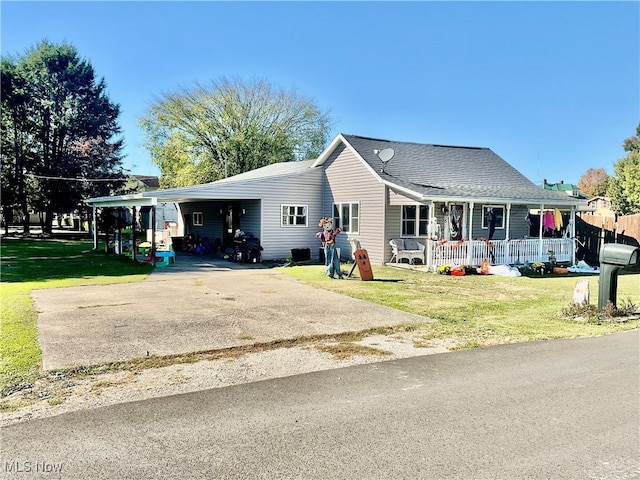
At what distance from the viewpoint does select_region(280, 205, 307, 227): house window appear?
1894cm

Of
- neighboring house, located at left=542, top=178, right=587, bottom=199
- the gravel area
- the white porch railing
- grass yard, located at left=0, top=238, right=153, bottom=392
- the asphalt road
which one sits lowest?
the gravel area

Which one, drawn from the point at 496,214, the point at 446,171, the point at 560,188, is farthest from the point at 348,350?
the point at 560,188

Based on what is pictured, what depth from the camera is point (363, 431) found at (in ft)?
11.7

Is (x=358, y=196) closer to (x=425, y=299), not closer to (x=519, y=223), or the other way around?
(x=519, y=223)

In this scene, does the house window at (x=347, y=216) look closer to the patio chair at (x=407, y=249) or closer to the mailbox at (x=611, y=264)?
the patio chair at (x=407, y=249)

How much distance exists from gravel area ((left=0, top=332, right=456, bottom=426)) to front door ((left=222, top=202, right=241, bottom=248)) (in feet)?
48.6

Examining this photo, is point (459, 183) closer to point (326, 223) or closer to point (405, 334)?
point (326, 223)

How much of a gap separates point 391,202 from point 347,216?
2.86m

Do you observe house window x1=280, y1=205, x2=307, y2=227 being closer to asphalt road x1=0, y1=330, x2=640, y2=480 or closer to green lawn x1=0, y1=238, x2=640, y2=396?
green lawn x1=0, y1=238, x2=640, y2=396

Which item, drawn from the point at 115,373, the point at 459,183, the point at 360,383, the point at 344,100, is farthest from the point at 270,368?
the point at 344,100

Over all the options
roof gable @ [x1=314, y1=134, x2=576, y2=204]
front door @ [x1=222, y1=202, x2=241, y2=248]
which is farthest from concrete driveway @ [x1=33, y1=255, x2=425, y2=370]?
front door @ [x1=222, y1=202, x2=241, y2=248]

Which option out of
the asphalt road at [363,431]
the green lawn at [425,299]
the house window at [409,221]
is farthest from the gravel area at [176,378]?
the house window at [409,221]

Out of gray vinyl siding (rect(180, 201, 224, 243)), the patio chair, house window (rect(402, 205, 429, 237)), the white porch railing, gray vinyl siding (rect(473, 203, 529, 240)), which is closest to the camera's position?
the white porch railing

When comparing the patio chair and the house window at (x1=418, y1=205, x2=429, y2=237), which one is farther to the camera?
the house window at (x1=418, y1=205, x2=429, y2=237)
